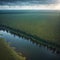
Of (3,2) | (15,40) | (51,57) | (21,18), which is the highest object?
(3,2)

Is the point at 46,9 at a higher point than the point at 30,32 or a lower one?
higher

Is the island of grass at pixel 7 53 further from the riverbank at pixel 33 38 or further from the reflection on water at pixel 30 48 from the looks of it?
the riverbank at pixel 33 38

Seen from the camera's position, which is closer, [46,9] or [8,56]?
[8,56]

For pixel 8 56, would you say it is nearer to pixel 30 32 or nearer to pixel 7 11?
pixel 30 32

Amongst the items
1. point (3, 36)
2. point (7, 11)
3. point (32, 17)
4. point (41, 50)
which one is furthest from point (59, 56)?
point (7, 11)

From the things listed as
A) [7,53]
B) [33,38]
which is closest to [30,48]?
[33,38]

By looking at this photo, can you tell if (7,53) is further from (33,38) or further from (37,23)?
(37,23)

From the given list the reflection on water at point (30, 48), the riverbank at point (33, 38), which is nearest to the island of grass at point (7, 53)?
the reflection on water at point (30, 48)

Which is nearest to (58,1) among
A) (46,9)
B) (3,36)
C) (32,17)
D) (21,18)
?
(46,9)
